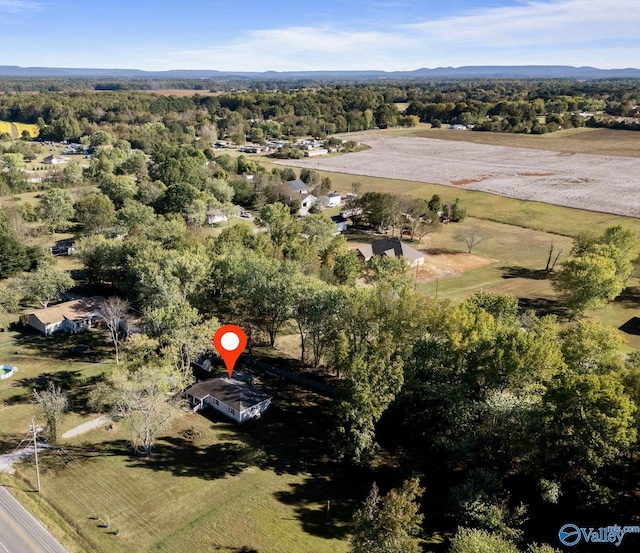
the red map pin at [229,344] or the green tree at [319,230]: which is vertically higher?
the green tree at [319,230]

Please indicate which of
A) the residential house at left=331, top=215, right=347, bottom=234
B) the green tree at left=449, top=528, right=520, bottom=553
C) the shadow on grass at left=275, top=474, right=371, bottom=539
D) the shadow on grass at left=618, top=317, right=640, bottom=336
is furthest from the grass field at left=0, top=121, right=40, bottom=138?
the green tree at left=449, top=528, right=520, bottom=553

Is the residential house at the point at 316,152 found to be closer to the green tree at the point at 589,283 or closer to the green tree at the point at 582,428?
the green tree at the point at 589,283

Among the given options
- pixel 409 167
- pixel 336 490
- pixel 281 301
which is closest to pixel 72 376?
pixel 281 301

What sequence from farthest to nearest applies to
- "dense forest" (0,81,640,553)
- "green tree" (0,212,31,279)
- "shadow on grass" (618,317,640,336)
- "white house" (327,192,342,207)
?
"white house" (327,192,342,207), "green tree" (0,212,31,279), "shadow on grass" (618,317,640,336), "dense forest" (0,81,640,553)

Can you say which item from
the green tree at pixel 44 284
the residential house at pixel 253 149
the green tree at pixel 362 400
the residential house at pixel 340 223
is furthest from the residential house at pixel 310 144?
the green tree at pixel 362 400

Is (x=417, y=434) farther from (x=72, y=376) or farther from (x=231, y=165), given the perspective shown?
(x=231, y=165)

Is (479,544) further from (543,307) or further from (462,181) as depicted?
(462,181)

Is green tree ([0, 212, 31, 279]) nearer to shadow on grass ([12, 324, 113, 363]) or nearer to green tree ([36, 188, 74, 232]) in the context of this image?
shadow on grass ([12, 324, 113, 363])
